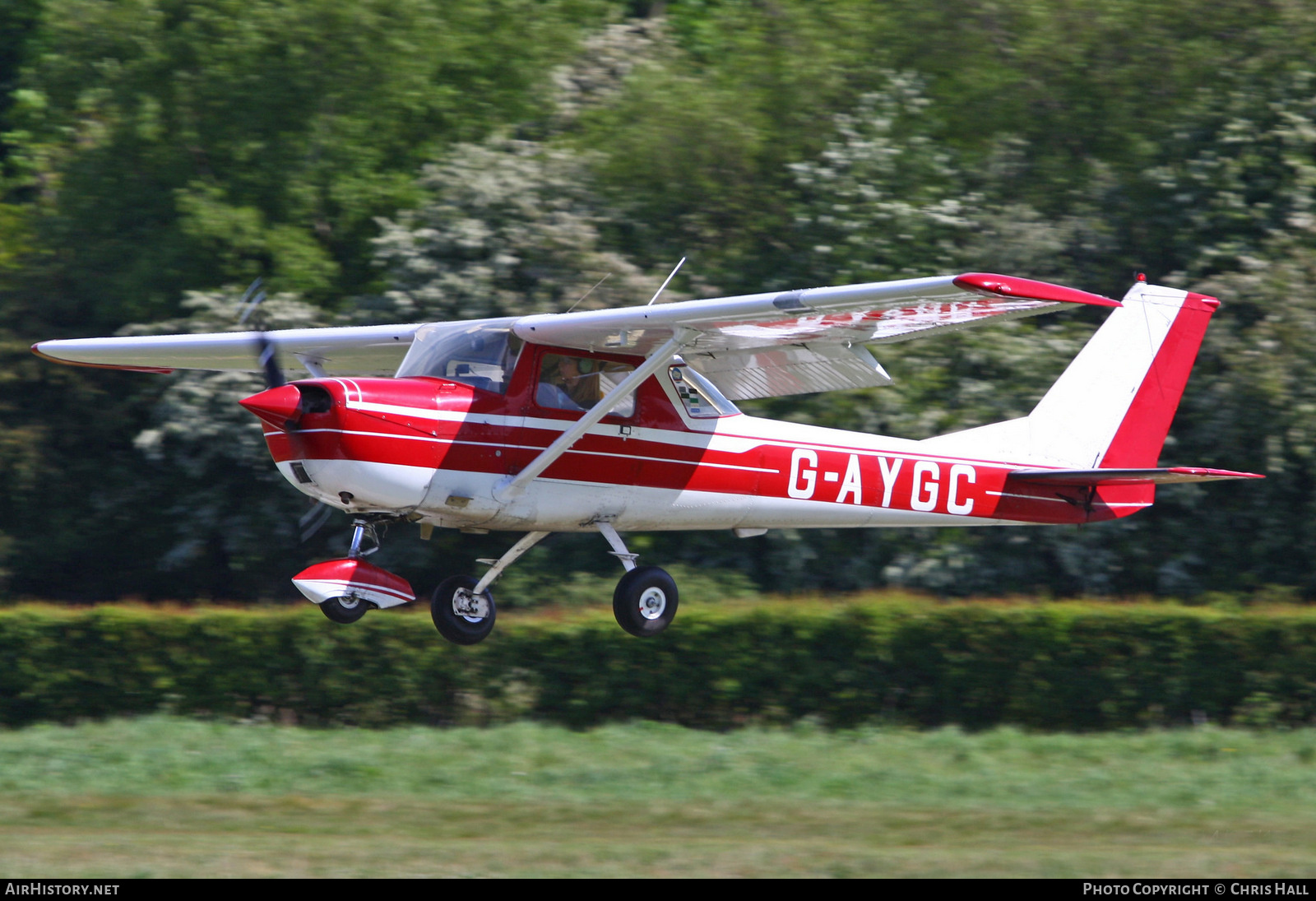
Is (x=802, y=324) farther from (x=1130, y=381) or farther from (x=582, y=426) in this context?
(x=1130, y=381)

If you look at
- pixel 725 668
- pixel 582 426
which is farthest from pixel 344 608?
pixel 725 668

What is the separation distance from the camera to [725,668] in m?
13.9

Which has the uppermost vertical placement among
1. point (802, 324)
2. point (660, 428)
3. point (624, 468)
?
point (802, 324)

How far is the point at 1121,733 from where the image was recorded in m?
13.5

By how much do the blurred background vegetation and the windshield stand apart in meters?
7.58

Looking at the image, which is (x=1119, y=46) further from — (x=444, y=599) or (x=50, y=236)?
(x=50, y=236)

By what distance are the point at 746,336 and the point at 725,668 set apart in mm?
4248

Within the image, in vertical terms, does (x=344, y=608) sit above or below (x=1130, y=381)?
Result: below

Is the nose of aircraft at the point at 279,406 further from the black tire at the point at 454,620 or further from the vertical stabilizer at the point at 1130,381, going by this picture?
the vertical stabilizer at the point at 1130,381

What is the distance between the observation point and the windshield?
10633mm

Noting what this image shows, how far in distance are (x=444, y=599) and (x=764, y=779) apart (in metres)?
2.85

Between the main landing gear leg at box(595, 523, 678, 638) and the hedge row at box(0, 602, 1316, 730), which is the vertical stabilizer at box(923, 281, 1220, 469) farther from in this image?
the main landing gear leg at box(595, 523, 678, 638)

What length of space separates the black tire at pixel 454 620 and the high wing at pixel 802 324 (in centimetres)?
215

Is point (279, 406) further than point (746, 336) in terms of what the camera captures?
No
